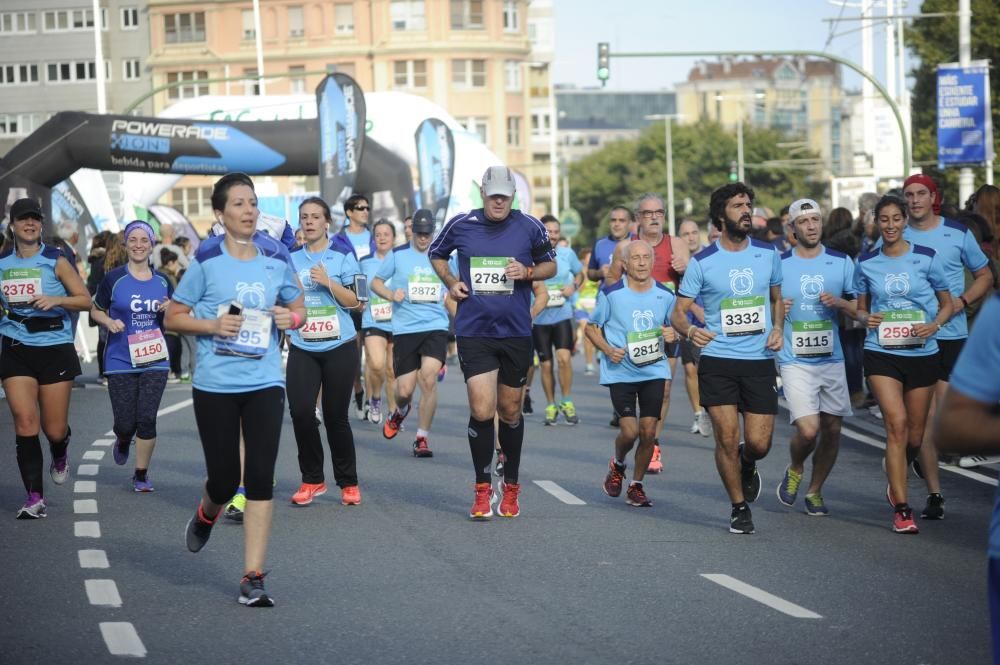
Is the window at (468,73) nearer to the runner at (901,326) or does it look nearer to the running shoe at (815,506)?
the running shoe at (815,506)

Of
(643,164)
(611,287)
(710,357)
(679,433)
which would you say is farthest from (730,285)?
(643,164)

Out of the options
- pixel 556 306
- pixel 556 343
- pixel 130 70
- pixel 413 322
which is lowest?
pixel 556 343

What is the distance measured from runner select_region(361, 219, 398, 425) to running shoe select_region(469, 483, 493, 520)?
20.8ft

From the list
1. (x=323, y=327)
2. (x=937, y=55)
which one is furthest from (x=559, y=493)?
(x=937, y=55)

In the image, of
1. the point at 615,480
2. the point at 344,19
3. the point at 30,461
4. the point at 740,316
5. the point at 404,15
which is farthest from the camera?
the point at 344,19

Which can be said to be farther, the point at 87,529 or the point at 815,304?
the point at 815,304

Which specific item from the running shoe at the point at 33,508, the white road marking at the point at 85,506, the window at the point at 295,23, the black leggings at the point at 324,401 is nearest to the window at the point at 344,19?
the window at the point at 295,23

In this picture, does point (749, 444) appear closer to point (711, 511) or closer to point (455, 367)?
point (711, 511)

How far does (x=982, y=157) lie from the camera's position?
26.1m

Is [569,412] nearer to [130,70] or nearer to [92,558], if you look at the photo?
[92,558]

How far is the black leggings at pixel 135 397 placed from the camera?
1226 centimetres

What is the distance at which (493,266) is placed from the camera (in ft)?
34.9

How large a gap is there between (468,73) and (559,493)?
91723mm

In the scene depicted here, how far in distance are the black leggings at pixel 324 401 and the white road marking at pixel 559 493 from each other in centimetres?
148
